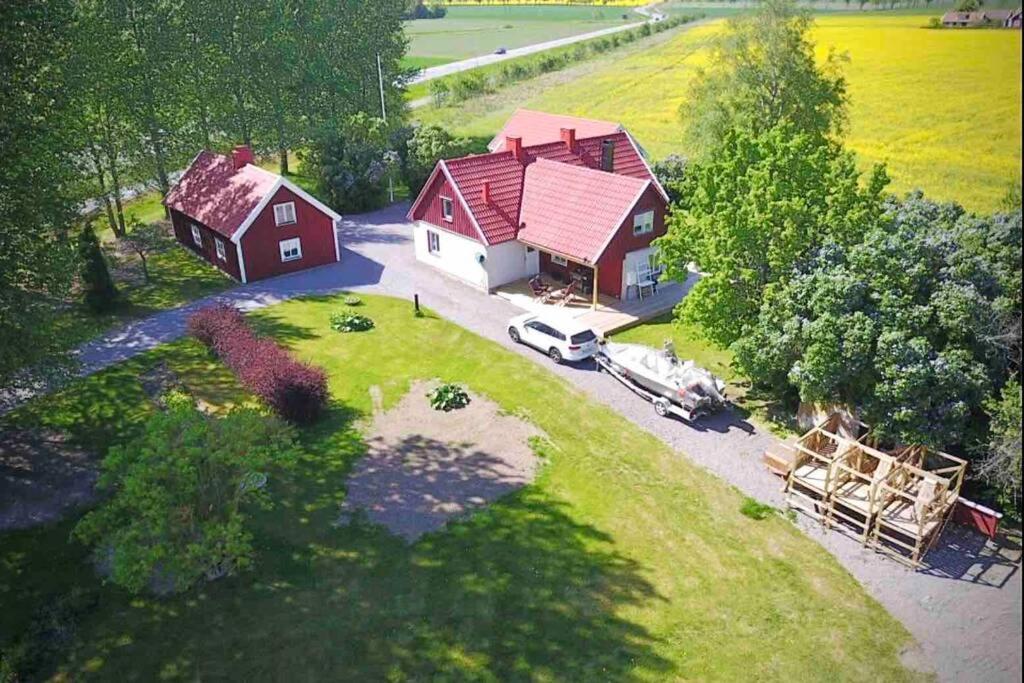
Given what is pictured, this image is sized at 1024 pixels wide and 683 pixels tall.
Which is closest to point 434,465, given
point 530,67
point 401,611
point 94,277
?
point 401,611

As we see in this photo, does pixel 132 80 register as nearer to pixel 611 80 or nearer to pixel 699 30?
pixel 611 80

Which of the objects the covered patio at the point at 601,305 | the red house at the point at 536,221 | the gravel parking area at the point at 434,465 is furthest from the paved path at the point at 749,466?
the gravel parking area at the point at 434,465

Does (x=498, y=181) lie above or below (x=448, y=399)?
above

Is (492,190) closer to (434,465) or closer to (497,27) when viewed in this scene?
(434,465)

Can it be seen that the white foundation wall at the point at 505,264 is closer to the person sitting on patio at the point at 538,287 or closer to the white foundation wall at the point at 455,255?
the white foundation wall at the point at 455,255

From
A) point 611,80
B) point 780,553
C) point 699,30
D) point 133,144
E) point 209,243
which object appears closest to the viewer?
point 780,553

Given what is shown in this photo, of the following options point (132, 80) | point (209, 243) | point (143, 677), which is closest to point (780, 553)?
point (143, 677)

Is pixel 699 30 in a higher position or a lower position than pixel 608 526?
higher
